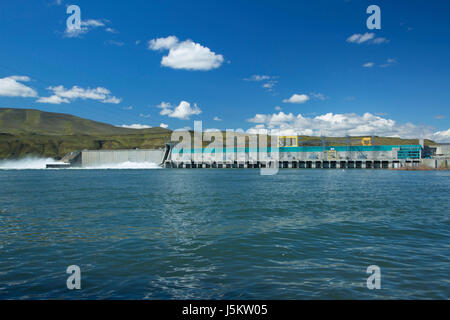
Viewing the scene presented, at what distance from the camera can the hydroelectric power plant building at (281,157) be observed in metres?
104

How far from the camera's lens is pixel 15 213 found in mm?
20109

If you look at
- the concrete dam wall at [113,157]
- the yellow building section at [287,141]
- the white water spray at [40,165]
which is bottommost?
the white water spray at [40,165]

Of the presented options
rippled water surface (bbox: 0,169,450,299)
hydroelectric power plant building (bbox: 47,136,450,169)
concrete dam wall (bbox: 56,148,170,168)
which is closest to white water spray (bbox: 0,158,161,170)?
concrete dam wall (bbox: 56,148,170,168)

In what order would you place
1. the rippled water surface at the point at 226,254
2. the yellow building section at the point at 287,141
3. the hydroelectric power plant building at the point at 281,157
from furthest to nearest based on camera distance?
the yellow building section at the point at 287,141 → the hydroelectric power plant building at the point at 281,157 → the rippled water surface at the point at 226,254

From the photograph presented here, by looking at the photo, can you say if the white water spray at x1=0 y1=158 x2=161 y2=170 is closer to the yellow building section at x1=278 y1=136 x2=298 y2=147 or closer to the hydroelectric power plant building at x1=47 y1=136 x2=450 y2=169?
the hydroelectric power plant building at x1=47 y1=136 x2=450 y2=169

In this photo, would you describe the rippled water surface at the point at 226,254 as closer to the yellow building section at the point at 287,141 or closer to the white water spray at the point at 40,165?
the white water spray at the point at 40,165

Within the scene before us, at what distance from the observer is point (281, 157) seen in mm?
118500

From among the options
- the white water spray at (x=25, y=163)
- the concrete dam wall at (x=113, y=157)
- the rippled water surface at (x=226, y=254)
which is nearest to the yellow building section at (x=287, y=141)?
the concrete dam wall at (x=113, y=157)

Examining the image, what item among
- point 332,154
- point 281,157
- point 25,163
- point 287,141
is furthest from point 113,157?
point 332,154

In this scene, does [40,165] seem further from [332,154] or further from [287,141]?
[332,154]

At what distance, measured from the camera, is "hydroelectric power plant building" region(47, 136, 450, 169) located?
104250 mm

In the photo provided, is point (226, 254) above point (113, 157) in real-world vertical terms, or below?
below

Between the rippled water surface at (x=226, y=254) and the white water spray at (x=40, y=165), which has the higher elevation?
the white water spray at (x=40, y=165)

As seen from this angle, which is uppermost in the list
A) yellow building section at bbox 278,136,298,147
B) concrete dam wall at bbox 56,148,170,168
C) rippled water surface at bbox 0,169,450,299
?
yellow building section at bbox 278,136,298,147
